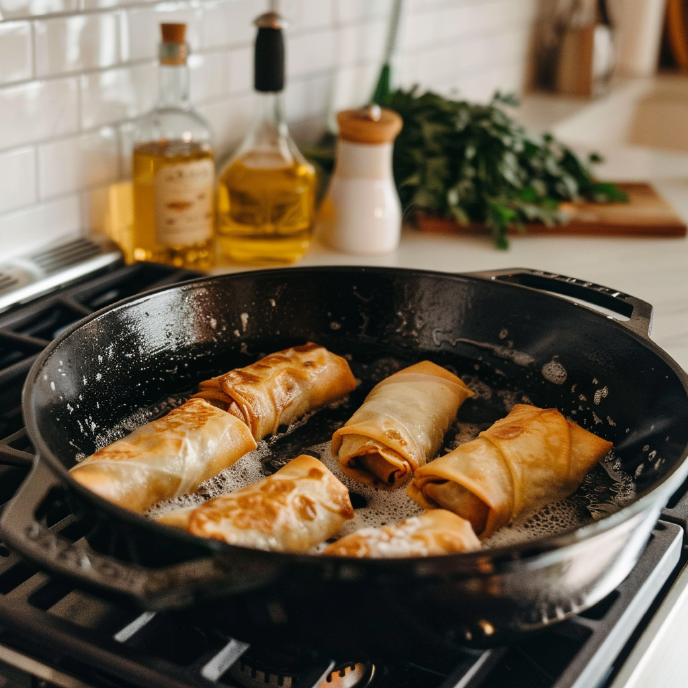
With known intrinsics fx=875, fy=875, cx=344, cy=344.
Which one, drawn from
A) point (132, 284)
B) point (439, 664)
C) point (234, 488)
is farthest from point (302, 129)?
point (439, 664)

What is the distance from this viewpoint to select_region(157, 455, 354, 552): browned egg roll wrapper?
0.62 meters

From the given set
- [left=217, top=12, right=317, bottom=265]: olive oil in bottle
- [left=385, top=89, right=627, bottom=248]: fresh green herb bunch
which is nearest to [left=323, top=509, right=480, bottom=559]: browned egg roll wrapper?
→ [left=217, top=12, right=317, bottom=265]: olive oil in bottle

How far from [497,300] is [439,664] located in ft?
1.69

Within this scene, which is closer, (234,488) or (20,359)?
(234,488)

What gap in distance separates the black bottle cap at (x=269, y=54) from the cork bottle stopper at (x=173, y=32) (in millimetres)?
122

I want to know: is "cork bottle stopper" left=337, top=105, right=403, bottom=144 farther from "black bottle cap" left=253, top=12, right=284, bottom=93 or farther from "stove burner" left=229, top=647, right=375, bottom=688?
"stove burner" left=229, top=647, right=375, bottom=688

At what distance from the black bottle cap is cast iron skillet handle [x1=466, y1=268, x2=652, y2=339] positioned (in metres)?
0.44

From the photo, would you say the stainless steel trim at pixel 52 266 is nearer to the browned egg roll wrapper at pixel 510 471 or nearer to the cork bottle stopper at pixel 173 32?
the cork bottle stopper at pixel 173 32

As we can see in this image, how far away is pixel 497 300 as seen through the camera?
103 cm

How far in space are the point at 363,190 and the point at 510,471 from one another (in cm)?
67

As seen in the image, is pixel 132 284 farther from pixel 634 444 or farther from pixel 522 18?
pixel 522 18

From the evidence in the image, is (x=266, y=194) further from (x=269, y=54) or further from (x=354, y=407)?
(x=354, y=407)

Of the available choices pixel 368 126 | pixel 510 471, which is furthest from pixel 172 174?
pixel 510 471

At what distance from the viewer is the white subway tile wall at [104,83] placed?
106cm
